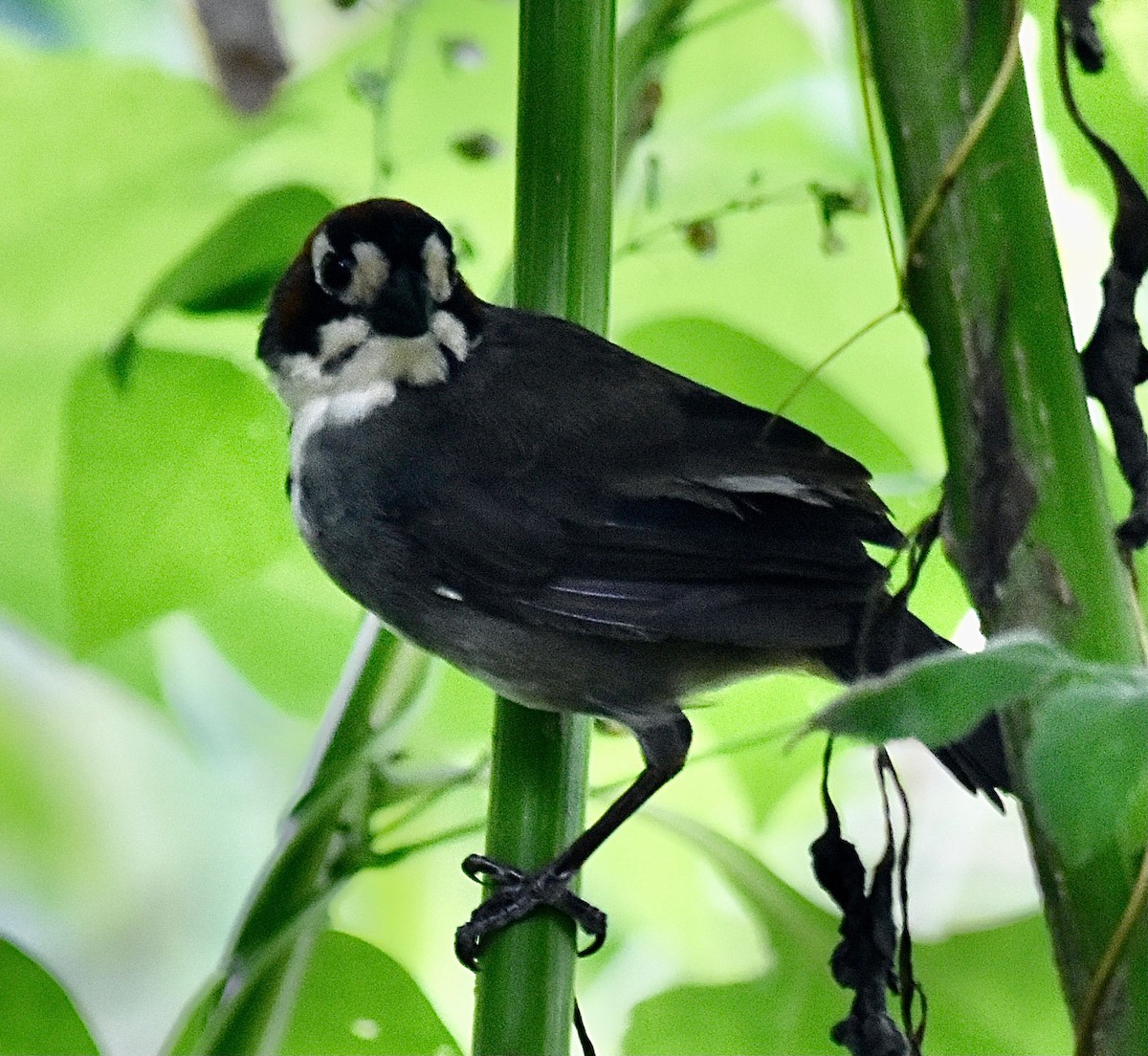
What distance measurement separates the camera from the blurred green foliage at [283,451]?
100 centimetres

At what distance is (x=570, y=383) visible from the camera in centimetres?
68

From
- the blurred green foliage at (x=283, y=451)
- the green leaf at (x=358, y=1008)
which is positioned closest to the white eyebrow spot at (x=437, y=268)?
the blurred green foliage at (x=283, y=451)

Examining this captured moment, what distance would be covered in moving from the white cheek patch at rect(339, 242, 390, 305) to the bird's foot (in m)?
0.28

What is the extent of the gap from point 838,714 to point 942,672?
0.08 feet

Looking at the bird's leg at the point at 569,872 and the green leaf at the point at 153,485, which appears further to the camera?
the green leaf at the point at 153,485

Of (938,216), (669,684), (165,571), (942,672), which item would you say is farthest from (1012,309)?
(165,571)

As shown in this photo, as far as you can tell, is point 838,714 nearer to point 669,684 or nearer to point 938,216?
point 938,216

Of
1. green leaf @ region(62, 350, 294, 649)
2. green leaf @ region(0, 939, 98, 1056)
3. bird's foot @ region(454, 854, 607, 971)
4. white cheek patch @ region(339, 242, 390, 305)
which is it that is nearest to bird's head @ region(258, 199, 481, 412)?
white cheek patch @ region(339, 242, 390, 305)

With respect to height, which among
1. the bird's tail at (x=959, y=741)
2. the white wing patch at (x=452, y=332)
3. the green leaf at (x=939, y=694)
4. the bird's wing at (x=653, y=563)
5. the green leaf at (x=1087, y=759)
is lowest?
the green leaf at (x=1087, y=759)

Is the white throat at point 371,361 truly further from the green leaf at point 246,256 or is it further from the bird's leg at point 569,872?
the bird's leg at point 569,872

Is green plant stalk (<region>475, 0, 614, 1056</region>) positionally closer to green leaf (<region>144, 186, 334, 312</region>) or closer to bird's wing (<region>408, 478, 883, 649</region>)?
bird's wing (<region>408, 478, 883, 649</region>)

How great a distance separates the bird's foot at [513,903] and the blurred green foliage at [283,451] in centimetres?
26

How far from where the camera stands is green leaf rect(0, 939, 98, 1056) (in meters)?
0.81

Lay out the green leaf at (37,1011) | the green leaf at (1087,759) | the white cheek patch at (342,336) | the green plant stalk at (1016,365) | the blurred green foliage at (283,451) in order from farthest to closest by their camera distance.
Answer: the blurred green foliage at (283,451), the green leaf at (37,1011), the white cheek patch at (342,336), the green plant stalk at (1016,365), the green leaf at (1087,759)
